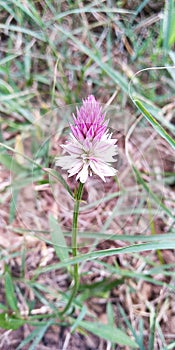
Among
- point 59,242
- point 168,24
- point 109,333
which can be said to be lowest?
point 109,333

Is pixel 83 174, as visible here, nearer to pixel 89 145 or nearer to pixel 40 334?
pixel 89 145

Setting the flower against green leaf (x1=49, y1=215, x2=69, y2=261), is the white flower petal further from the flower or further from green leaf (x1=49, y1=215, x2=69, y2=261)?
green leaf (x1=49, y1=215, x2=69, y2=261)

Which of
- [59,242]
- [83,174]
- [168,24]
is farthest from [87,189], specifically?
[168,24]

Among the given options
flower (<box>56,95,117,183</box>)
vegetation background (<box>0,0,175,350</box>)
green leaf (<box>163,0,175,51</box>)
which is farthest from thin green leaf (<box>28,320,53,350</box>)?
green leaf (<box>163,0,175,51</box>)

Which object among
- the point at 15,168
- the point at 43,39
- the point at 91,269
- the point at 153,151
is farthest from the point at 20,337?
the point at 43,39

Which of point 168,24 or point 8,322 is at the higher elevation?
point 168,24

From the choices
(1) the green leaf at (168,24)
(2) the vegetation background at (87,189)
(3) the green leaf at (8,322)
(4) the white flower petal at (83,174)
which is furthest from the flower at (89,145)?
(1) the green leaf at (168,24)

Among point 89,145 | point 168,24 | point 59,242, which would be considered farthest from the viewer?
point 168,24
